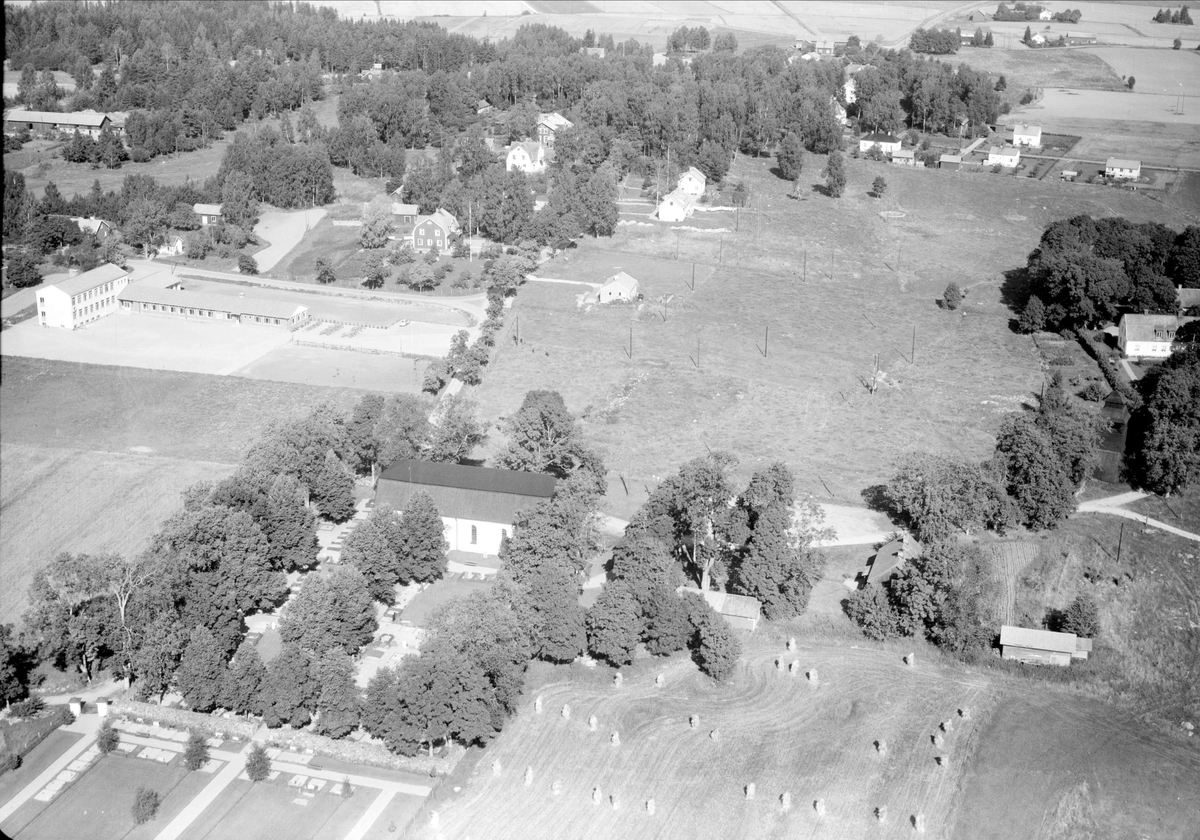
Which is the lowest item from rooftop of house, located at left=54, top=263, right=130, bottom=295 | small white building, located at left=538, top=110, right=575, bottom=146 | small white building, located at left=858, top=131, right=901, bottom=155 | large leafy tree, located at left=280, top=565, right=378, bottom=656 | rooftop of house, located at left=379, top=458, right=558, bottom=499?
large leafy tree, located at left=280, top=565, right=378, bottom=656

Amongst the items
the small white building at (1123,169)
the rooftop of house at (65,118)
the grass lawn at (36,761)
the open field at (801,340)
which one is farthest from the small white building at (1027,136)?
the grass lawn at (36,761)

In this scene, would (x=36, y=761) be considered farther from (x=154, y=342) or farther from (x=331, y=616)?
(x=154, y=342)

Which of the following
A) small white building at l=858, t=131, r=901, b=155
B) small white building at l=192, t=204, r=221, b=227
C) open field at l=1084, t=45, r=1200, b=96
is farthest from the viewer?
open field at l=1084, t=45, r=1200, b=96

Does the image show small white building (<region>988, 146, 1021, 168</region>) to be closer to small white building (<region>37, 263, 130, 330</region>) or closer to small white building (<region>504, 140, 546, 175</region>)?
small white building (<region>504, 140, 546, 175</region>)

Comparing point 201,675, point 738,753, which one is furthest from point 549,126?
point 738,753

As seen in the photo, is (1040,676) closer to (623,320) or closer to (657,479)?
(657,479)

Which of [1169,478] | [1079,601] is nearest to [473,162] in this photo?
[1169,478]

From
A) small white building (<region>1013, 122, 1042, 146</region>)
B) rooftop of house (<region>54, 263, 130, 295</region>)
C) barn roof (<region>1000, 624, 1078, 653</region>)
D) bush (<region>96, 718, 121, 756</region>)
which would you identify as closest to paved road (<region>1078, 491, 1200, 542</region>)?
barn roof (<region>1000, 624, 1078, 653</region>)
